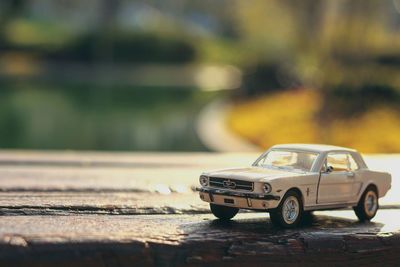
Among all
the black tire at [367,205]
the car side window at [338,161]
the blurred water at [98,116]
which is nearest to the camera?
the car side window at [338,161]

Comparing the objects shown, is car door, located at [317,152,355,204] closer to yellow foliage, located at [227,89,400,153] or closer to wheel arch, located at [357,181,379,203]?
wheel arch, located at [357,181,379,203]

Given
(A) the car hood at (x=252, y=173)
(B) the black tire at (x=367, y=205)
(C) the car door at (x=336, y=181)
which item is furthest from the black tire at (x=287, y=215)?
(B) the black tire at (x=367, y=205)

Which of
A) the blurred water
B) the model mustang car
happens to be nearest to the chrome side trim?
the model mustang car

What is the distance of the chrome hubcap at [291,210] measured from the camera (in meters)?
9.99

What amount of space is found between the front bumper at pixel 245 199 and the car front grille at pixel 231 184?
4.2 inches

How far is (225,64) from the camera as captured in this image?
328 ft

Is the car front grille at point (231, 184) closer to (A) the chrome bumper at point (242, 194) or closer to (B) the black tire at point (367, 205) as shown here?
(A) the chrome bumper at point (242, 194)

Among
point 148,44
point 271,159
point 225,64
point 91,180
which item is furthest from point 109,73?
point 271,159

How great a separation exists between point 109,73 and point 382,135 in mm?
57184

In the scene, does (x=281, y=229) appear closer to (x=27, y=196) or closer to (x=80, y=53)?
(x=27, y=196)

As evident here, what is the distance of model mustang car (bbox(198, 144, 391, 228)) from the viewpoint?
9.68 meters

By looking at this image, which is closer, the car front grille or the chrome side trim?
the car front grille

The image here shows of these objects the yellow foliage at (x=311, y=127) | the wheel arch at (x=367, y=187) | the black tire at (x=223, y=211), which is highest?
the yellow foliage at (x=311, y=127)

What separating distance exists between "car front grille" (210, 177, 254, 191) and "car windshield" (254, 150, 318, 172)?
37.4 inches
